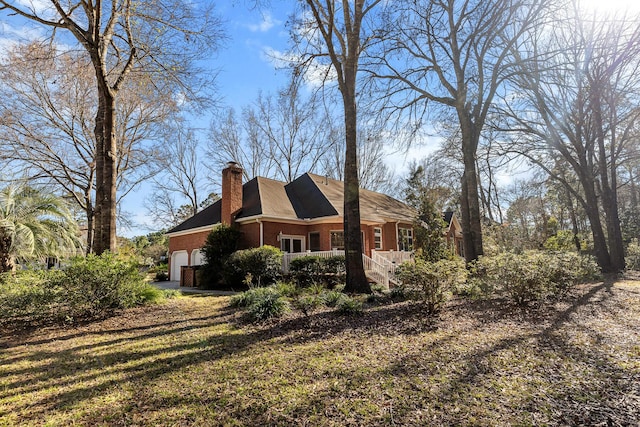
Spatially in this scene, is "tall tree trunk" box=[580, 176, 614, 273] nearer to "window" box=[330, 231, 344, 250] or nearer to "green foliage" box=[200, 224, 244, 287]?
"window" box=[330, 231, 344, 250]

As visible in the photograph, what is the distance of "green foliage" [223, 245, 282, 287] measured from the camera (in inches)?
520

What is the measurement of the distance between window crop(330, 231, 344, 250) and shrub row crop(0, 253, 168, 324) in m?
10.7

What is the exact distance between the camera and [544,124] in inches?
625

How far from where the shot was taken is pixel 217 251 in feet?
49.0

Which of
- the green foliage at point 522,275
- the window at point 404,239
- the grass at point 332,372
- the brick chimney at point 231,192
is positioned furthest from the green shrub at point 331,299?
the window at point 404,239

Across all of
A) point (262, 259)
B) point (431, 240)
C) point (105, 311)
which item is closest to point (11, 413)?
point (105, 311)

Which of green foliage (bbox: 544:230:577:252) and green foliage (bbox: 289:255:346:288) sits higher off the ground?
green foliage (bbox: 544:230:577:252)

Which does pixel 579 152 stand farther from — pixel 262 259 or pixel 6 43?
pixel 6 43

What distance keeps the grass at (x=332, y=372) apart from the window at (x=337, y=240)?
397 inches

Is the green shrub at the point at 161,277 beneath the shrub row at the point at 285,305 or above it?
beneath

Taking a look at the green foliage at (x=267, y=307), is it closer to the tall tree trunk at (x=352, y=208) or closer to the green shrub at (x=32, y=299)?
the tall tree trunk at (x=352, y=208)

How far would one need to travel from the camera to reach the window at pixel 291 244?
1652 cm

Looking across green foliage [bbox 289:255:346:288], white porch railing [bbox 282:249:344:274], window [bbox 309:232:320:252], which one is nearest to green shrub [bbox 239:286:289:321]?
green foliage [bbox 289:255:346:288]

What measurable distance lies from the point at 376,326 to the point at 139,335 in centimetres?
433
